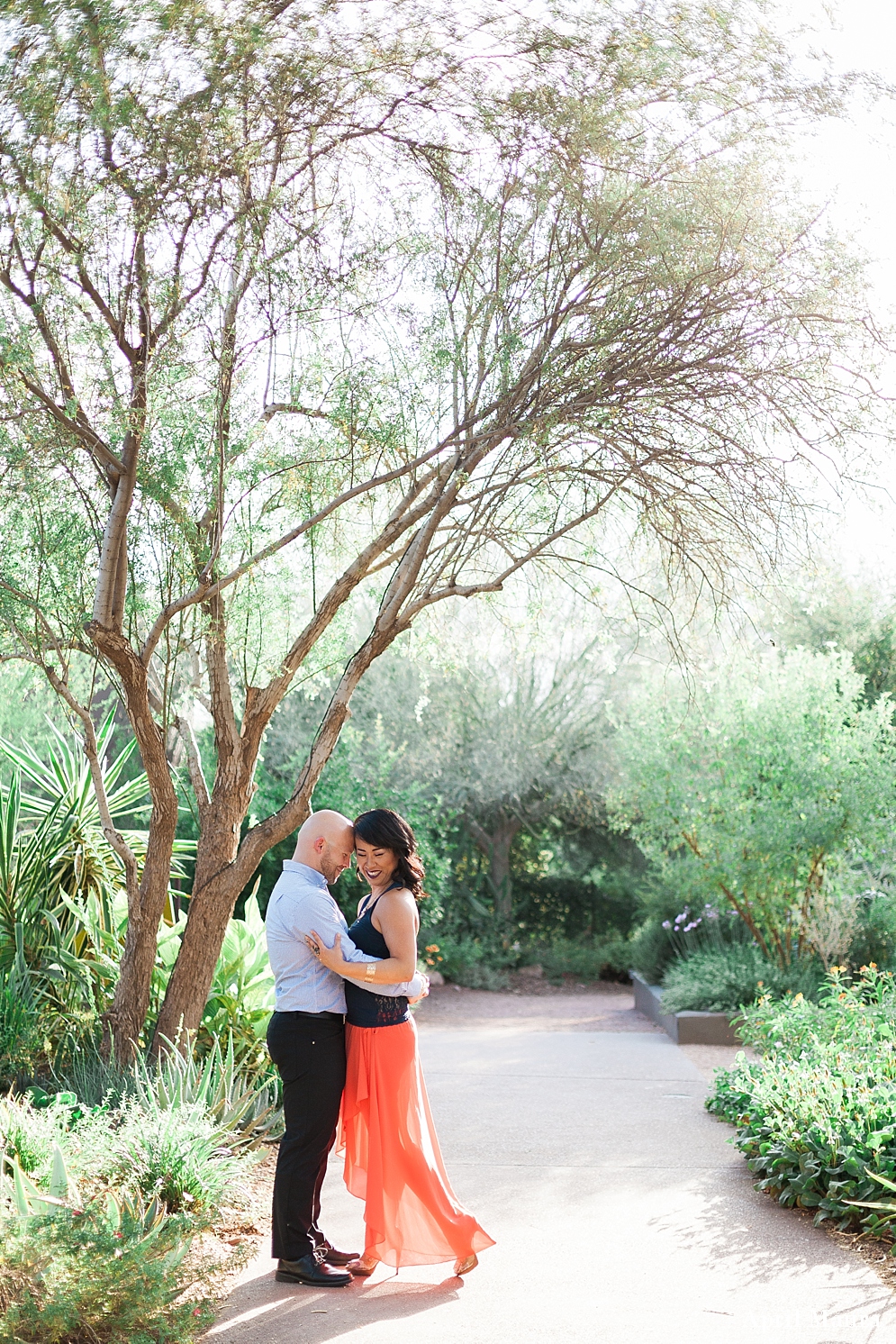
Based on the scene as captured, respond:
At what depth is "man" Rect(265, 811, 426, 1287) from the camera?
415 cm

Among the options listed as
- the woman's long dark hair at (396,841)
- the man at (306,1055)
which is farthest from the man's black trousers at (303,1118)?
the woman's long dark hair at (396,841)

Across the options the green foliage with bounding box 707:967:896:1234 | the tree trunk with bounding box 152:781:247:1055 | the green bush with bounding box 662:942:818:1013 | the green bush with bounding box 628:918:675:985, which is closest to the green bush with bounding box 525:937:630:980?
the green bush with bounding box 628:918:675:985

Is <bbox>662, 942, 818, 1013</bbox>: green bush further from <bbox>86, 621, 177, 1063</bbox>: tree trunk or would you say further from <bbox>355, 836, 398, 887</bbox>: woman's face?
<bbox>355, 836, 398, 887</bbox>: woman's face

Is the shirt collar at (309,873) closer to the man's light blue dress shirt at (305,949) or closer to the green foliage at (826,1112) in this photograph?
the man's light blue dress shirt at (305,949)

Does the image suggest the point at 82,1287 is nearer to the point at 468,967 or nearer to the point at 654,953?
the point at 654,953

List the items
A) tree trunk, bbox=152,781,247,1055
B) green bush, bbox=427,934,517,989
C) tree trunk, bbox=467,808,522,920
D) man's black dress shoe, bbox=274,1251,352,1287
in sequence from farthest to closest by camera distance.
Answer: tree trunk, bbox=467,808,522,920 → green bush, bbox=427,934,517,989 → tree trunk, bbox=152,781,247,1055 → man's black dress shoe, bbox=274,1251,352,1287

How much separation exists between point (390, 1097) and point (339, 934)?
65 centimetres

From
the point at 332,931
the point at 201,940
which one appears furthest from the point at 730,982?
the point at 332,931

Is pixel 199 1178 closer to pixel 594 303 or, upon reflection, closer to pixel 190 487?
pixel 190 487

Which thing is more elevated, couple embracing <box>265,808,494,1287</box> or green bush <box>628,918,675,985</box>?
couple embracing <box>265,808,494,1287</box>

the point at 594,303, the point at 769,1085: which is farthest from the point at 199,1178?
the point at 594,303

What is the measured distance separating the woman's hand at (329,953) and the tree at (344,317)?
1800 mm

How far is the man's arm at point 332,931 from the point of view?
13.8ft

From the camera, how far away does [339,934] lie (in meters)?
4.23
